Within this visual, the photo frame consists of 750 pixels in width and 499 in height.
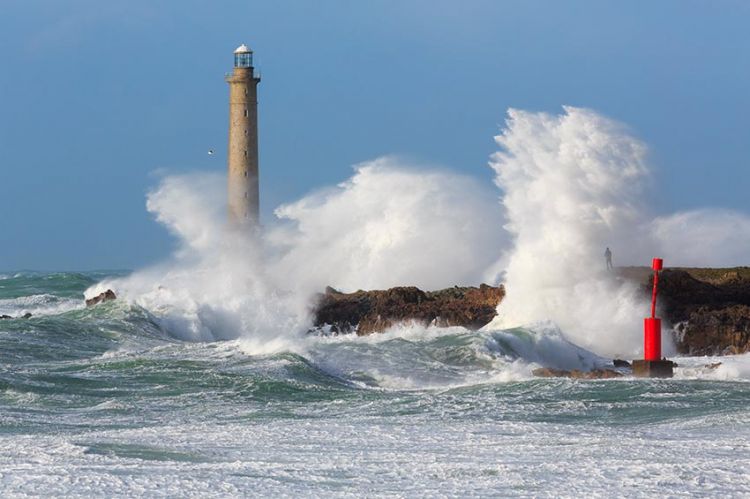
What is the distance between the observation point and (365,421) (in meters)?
10.9

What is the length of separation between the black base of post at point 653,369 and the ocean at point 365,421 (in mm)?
176

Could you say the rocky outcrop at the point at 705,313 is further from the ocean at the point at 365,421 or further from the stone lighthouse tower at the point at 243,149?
the stone lighthouse tower at the point at 243,149

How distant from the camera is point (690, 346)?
59.5 feet

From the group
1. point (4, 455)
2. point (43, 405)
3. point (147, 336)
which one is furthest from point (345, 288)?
point (4, 455)

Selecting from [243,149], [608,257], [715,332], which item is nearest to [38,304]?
[243,149]

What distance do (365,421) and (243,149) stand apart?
903 inches

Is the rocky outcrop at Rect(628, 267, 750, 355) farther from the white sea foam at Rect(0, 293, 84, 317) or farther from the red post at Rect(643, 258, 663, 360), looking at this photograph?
the white sea foam at Rect(0, 293, 84, 317)

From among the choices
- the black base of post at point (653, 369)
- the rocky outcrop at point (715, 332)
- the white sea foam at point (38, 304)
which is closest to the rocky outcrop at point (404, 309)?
the rocky outcrop at point (715, 332)

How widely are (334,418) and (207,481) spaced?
3286 mm

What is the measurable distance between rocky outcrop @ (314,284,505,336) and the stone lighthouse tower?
8138 millimetres

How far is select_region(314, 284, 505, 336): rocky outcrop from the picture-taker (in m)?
20.6

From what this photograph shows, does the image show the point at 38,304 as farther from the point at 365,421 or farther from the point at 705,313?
the point at 365,421

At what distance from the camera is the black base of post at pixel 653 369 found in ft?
45.0

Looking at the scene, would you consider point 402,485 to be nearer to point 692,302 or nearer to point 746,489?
point 746,489
